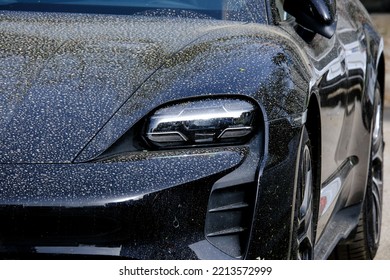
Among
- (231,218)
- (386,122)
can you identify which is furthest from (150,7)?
(386,122)

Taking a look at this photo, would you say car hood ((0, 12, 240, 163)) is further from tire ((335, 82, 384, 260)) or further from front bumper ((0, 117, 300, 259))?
tire ((335, 82, 384, 260))

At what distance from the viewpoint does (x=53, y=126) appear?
3.38m

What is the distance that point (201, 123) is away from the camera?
345 centimetres

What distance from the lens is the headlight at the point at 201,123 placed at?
3438 millimetres

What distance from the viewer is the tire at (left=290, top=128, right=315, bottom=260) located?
11.9ft

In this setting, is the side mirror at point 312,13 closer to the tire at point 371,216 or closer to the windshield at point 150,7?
the windshield at point 150,7

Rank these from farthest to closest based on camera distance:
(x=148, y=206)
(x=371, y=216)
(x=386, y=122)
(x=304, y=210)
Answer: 1. (x=386, y=122)
2. (x=371, y=216)
3. (x=304, y=210)
4. (x=148, y=206)

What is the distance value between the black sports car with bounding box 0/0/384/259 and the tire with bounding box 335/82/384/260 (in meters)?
1.33

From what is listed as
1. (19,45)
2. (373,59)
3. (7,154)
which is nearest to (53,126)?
(7,154)

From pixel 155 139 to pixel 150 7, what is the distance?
1042 mm

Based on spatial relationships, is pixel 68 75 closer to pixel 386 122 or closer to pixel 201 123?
pixel 201 123

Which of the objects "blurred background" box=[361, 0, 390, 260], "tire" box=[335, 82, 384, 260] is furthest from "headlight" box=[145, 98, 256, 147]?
"blurred background" box=[361, 0, 390, 260]

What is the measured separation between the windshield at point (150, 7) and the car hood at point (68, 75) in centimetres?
31
